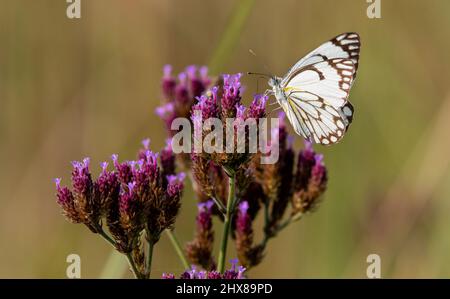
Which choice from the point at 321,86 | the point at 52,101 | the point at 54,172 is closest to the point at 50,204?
the point at 54,172

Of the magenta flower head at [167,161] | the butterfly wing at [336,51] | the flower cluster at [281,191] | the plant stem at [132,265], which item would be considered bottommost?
the plant stem at [132,265]

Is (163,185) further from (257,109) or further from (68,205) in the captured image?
(257,109)

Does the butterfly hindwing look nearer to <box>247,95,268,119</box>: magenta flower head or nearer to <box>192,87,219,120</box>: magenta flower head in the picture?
<box>247,95,268,119</box>: magenta flower head

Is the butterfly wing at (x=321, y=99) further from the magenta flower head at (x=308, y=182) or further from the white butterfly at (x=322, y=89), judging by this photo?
the magenta flower head at (x=308, y=182)

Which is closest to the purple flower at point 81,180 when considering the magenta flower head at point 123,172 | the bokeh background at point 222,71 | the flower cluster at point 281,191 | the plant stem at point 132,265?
the magenta flower head at point 123,172

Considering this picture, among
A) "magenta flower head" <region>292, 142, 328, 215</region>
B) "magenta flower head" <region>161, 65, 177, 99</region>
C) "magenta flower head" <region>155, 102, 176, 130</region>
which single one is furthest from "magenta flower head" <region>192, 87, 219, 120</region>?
"magenta flower head" <region>161, 65, 177, 99</region>
